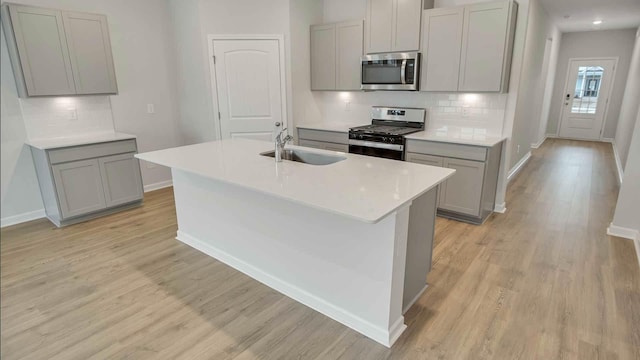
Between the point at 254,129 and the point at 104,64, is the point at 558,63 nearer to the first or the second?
the point at 254,129

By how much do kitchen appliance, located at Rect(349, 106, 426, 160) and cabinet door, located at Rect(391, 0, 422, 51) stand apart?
0.78 meters

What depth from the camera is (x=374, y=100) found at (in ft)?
15.6

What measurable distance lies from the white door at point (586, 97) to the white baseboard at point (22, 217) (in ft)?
35.0

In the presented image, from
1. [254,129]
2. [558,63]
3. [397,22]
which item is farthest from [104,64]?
→ [558,63]

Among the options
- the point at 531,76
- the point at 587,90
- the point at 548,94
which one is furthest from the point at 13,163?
the point at 587,90

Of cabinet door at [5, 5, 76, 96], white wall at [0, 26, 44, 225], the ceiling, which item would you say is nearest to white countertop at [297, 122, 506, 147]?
the ceiling

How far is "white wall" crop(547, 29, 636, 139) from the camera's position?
Answer: 7801 millimetres

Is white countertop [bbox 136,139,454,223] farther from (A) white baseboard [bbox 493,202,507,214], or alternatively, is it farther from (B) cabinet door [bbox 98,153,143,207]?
(A) white baseboard [bbox 493,202,507,214]

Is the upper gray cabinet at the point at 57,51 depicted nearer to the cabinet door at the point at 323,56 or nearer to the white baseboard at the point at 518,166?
the cabinet door at the point at 323,56

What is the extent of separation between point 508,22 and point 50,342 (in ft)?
14.4

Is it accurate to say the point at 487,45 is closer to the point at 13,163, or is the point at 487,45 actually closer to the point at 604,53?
the point at 13,163

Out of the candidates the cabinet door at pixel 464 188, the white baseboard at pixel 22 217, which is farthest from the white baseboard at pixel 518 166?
the white baseboard at pixel 22 217

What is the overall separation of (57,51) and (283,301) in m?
3.41

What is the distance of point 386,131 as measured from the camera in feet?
13.4
